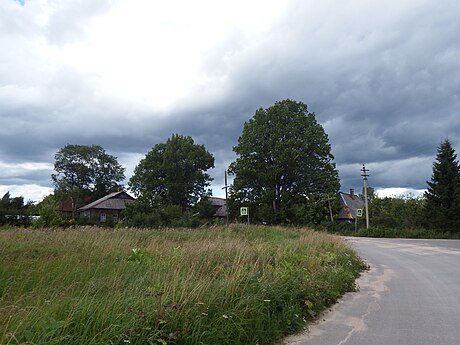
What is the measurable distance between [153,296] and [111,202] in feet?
264

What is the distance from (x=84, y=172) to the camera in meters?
88.4

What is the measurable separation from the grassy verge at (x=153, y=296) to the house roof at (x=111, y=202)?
7166 centimetres

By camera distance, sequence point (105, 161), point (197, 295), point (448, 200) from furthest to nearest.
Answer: point (105, 161) → point (448, 200) → point (197, 295)

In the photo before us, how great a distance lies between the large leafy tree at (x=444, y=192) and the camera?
1649 inches

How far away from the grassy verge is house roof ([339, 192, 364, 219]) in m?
64.6

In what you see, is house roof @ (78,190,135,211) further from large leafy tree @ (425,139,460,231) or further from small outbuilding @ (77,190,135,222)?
large leafy tree @ (425,139,460,231)

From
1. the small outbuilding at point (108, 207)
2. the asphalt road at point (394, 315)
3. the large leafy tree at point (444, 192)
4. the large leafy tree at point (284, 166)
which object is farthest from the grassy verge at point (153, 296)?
the small outbuilding at point (108, 207)

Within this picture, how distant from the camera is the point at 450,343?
18.3ft

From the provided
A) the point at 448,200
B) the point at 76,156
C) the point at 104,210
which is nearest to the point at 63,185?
the point at 76,156

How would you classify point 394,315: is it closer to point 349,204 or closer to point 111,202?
point 349,204

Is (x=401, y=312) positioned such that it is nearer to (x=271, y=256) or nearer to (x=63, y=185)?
(x=271, y=256)

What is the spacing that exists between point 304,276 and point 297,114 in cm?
5555

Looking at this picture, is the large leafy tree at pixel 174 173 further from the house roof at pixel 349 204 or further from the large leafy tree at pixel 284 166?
the house roof at pixel 349 204

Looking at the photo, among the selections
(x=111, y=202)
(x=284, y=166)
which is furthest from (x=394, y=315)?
(x=111, y=202)
